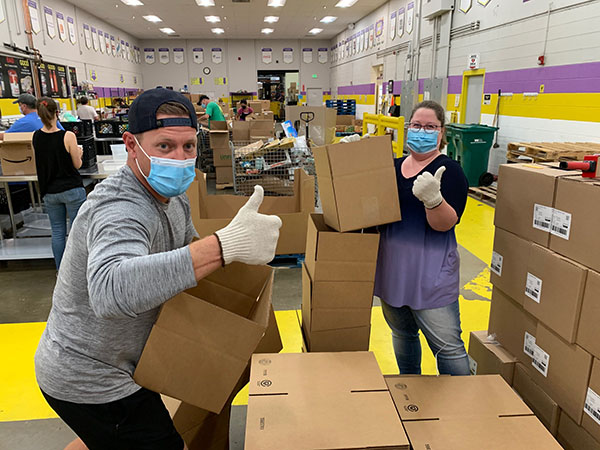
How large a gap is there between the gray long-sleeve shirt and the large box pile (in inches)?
48.1

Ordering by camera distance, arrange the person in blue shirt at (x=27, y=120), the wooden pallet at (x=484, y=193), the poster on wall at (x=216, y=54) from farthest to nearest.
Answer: the poster on wall at (x=216, y=54) → the wooden pallet at (x=484, y=193) → the person in blue shirt at (x=27, y=120)

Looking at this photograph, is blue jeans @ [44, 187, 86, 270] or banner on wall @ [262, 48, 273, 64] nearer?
blue jeans @ [44, 187, 86, 270]

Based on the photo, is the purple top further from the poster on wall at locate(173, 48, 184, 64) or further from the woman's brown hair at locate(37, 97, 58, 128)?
the poster on wall at locate(173, 48, 184, 64)

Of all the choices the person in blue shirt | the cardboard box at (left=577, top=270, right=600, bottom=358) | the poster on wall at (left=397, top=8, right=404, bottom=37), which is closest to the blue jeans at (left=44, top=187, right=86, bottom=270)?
the person in blue shirt

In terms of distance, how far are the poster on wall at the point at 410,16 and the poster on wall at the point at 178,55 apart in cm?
1262

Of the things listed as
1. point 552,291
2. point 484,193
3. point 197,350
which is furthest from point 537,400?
point 484,193

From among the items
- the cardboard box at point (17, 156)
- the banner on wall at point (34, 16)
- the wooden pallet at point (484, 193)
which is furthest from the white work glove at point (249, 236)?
the banner on wall at point (34, 16)

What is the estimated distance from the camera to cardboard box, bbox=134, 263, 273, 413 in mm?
1122

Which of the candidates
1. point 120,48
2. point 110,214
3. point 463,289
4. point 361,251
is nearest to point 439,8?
point 463,289

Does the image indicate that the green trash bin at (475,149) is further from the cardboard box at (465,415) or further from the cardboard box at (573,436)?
the cardboard box at (465,415)

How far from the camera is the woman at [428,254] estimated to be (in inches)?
66.8

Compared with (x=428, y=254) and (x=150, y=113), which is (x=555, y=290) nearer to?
(x=428, y=254)

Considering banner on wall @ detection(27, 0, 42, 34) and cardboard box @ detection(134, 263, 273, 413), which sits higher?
banner on wall @ detection(27, 0, 42, 34)

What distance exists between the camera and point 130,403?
3.94 ft
